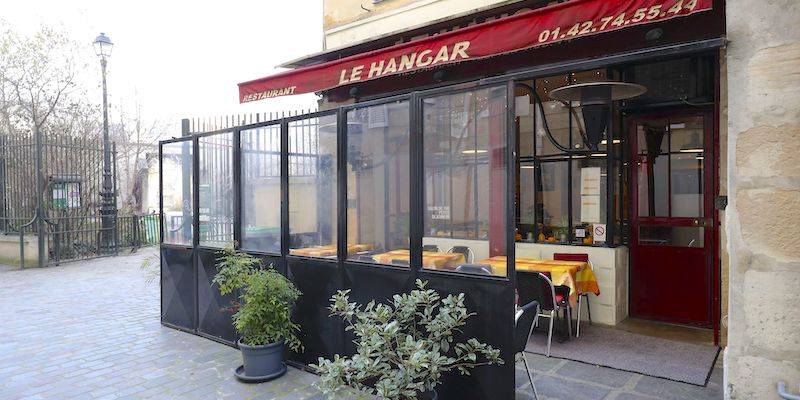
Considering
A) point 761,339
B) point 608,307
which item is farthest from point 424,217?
point 608,307

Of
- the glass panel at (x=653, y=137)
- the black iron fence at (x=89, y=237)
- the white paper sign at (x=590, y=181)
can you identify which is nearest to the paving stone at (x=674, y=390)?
the white paper sign at (x=590, y=181)

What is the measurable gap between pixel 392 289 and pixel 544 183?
377 centimetres

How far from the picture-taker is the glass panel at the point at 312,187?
5000mm

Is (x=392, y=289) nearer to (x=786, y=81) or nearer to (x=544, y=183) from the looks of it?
(x=786, y=81)

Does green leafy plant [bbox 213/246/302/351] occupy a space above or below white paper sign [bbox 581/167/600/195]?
below

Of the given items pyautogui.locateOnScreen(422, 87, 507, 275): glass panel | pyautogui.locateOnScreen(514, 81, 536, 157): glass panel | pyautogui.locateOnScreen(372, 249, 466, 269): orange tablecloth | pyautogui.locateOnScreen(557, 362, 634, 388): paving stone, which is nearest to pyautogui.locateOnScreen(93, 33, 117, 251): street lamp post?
pyautogui.locateOnScreen(514, 81, 536, 157): glass panel

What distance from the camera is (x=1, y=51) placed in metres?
13.1

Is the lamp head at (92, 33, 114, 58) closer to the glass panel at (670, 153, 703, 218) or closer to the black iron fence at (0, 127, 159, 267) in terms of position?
the black iron fence at (0, 127, 159, 267)

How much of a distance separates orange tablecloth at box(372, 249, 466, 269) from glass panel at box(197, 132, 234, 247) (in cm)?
217

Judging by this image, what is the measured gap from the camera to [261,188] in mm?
5688

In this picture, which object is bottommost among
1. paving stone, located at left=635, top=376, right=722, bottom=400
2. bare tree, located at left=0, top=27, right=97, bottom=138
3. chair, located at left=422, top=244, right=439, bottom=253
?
paving stone, located at left=635, top=376, right=722, bottom=400

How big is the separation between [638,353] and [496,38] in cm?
346

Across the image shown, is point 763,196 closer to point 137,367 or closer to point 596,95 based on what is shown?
point 596,95

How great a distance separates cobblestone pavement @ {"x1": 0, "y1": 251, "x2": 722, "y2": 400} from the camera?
434 cm
